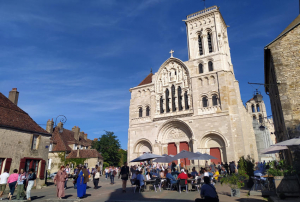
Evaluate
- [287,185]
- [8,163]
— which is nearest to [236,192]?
[287,185]

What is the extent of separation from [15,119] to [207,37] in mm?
24666

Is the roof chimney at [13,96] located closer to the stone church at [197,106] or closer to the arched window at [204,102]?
the stone church at [197,106]

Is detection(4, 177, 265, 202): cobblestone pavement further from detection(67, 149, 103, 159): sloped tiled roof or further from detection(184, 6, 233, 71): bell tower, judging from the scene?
detection(67, 149, 103, 159): sloped tiled roof

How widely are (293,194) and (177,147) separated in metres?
17.6

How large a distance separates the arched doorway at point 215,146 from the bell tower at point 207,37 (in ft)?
28.7

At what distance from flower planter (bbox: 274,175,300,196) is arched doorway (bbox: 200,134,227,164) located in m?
14.0

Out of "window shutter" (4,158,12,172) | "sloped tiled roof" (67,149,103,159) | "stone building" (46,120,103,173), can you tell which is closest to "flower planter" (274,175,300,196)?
"window shutter" (4,158,12,172)

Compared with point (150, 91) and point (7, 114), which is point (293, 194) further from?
point (150, 91)

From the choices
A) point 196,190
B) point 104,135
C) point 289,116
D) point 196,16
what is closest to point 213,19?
point 196,16

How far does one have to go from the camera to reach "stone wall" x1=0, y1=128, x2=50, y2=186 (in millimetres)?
14055

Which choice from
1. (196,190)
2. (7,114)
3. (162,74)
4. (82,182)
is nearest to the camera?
(82,182)

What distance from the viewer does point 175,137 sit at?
26.3 metres

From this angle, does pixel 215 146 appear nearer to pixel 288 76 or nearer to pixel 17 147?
pixel 288 76

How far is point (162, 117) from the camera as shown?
27.2 meters
